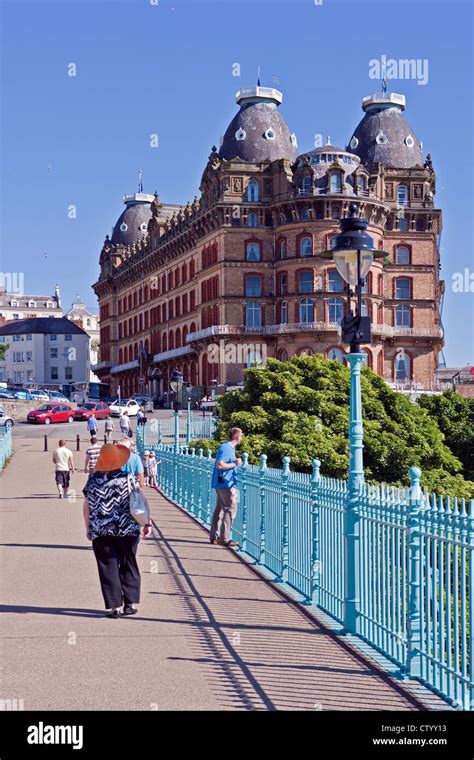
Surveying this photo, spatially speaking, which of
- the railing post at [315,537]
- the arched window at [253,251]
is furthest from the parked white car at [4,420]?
the railing post at [315,537]

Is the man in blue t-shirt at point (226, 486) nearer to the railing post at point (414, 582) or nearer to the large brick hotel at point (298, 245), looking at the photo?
the railing post at point (414, 582)

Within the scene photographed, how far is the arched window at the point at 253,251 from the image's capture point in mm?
76312

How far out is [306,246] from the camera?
243 feet

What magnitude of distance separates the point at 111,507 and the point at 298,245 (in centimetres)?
6564

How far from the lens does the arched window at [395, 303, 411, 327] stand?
7825 centimetres

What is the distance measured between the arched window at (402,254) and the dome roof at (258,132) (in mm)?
10516

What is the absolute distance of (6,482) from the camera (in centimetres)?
2905

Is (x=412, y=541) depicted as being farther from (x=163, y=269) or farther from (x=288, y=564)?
(x=163, y=269)

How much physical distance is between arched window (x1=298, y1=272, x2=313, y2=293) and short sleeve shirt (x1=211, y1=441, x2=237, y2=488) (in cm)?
5986

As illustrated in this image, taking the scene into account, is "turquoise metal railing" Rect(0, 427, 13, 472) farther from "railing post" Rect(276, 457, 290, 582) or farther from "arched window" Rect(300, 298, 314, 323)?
"arched window" Rect(300, 298, 314, 323)

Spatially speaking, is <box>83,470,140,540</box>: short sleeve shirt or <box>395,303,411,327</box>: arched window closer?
<box>83,470,140,540</box>: short sleeve shirt

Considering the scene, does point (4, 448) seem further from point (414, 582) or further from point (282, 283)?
point (282, 283)

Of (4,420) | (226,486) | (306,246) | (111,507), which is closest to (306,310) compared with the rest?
(306,246)

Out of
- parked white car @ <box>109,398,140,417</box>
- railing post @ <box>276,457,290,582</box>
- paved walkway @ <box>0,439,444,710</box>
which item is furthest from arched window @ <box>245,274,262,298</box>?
railing post @ <box>276,457,290,582</box>
